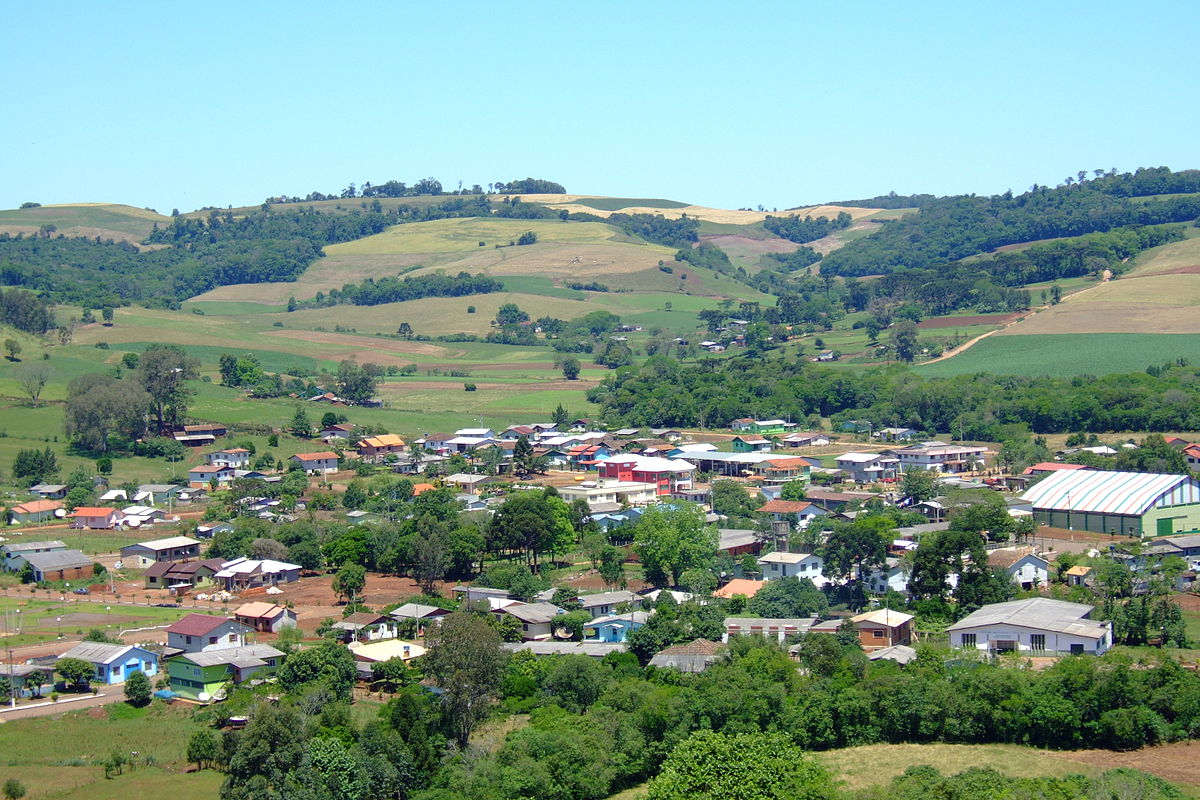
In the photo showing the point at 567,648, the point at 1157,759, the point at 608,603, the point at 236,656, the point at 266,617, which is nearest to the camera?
the point at 1157,759

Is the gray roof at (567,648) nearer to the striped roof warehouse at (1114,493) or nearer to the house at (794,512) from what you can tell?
the house at (794,512)

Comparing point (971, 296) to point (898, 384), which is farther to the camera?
point (971, 296)

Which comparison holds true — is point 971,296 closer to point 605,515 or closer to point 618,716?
point 605,515

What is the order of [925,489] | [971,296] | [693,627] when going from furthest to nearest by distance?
1. [971,296]
2. [925,489]
3. [693,627]

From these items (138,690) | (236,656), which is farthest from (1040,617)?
(138,690)

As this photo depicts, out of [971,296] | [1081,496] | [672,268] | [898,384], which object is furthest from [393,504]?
[672,268]

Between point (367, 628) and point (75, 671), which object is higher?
point (75, 671)

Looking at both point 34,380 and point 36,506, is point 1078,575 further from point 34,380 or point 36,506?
point 34,380
